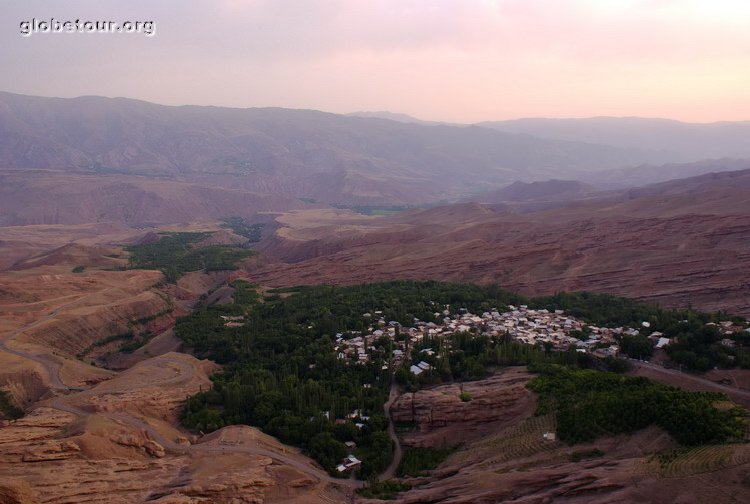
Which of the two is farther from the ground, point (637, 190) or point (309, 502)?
point (637, 190)

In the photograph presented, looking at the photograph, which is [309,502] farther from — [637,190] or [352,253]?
[637,190]

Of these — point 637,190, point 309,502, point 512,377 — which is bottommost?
point 309,502

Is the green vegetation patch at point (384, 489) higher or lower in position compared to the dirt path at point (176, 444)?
lower

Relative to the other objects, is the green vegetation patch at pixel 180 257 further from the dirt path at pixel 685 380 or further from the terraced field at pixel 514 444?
the dirt path at pixel 685 380

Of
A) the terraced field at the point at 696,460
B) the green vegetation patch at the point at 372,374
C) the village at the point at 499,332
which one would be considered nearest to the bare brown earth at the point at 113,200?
the green vegetation patch at the point at 372,374

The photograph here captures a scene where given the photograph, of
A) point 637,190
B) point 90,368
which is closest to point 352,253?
point 90,368

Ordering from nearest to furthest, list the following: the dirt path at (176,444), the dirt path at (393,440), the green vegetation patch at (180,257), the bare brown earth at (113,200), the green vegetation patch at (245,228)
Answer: the dirt path at (176,444)
the dirt path at (393,440)
the green vegetation patch at (180,257)
the green vegetation patch at (245,228)
the bare brown earth at (113,200)

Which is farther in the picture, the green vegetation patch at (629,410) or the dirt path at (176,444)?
the dirt path at (176,444)
